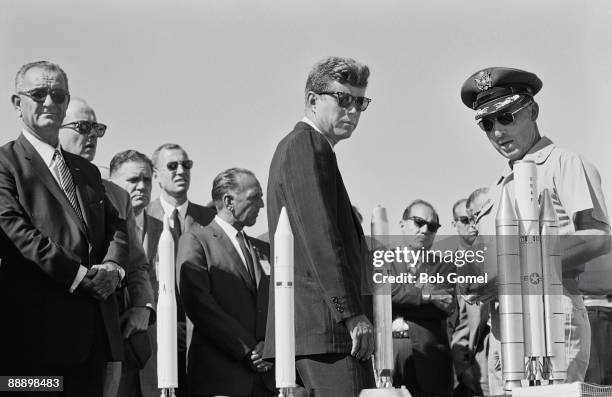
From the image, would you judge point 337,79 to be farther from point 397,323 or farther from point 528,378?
point 397,323

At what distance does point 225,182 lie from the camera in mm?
8984

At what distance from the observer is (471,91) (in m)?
7.56

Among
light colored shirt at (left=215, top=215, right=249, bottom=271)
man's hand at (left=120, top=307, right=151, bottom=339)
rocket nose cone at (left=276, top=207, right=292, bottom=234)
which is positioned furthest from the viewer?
light colored shirt at (left=215, top=215, right=249, bottom=271)

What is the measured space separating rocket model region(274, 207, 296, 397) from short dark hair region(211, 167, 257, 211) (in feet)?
9.22

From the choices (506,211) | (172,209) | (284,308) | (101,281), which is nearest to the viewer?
(284,308)

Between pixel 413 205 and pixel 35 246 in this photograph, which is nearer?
pixel 35 246

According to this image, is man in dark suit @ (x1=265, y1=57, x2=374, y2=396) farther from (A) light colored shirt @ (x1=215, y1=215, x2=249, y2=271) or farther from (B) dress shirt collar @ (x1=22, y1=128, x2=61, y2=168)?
(A) light colored shirt @ (x1=215, y1=215, x2=249, y2=271)

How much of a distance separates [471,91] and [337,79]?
1076mm

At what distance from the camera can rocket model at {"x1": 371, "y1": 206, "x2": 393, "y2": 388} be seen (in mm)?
6391

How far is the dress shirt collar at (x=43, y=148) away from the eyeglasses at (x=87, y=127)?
1590 mm

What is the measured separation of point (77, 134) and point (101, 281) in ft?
7.53

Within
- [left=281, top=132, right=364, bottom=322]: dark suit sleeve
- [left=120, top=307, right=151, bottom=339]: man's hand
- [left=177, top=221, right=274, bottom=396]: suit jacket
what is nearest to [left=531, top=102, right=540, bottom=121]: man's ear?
[left=281, top=132, right=364, bottom=322]: dark suit sleeve

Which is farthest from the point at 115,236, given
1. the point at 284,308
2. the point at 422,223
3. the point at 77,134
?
the point at 422,223

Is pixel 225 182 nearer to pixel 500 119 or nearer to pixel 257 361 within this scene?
pixel 257 361
